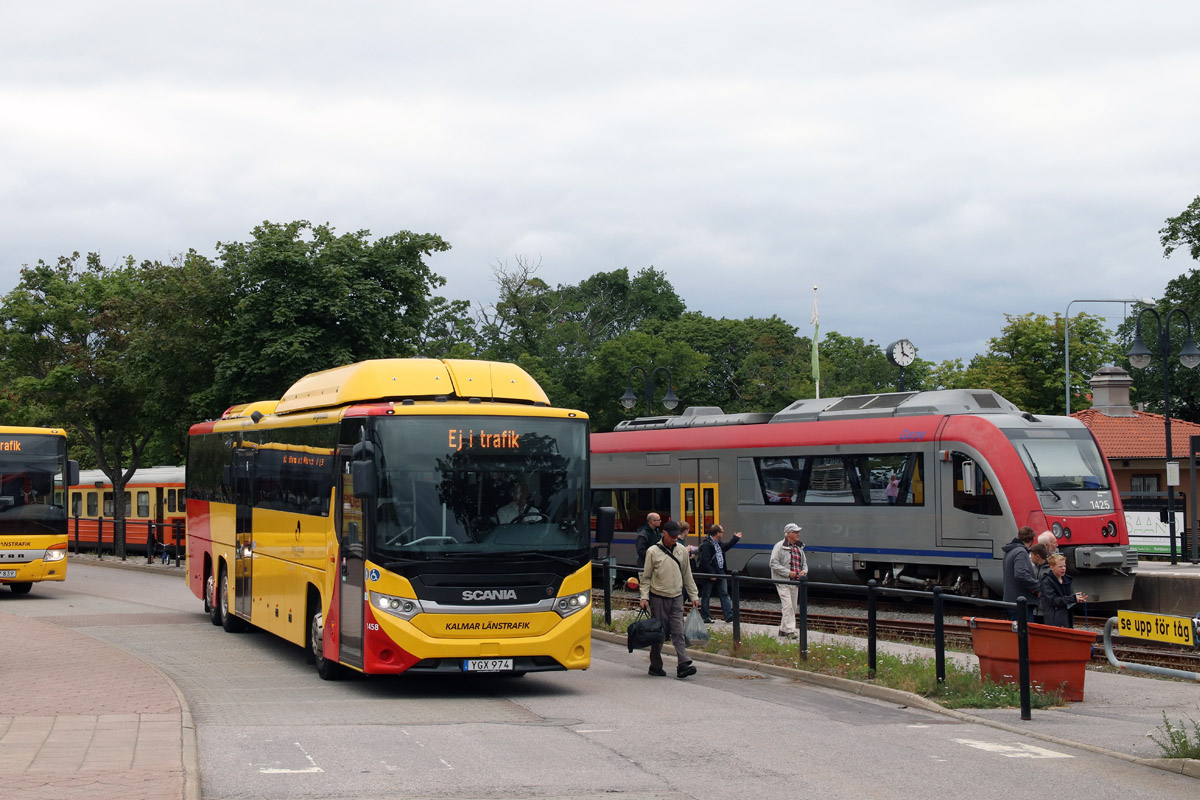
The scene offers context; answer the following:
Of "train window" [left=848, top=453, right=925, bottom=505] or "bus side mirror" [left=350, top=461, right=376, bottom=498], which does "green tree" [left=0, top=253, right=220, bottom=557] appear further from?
"bus side mirror" [left=350, top=461, right=376, bottom=498]

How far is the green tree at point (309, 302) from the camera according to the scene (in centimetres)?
3152

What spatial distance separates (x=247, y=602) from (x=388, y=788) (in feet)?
33.3

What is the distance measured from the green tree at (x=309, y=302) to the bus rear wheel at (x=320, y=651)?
16.8 meters

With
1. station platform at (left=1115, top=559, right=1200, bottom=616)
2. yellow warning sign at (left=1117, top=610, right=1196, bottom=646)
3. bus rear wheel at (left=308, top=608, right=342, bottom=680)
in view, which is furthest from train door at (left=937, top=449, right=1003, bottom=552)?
bus rear wheel at (left=308, top=608, right=342, bottom=680)

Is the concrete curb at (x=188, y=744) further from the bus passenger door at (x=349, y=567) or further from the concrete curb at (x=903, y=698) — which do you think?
the concrete curb at (x=903, y=698)

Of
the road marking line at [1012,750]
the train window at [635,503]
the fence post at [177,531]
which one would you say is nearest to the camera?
the road marking line at [1012,750]

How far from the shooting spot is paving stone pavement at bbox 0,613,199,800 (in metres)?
8.17

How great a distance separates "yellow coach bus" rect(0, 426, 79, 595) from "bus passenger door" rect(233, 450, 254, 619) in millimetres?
7905

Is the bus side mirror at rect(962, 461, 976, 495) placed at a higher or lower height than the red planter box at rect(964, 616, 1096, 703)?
higher

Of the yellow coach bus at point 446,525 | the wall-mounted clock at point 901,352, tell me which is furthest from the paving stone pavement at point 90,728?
the wall-mounted clock at point 901,352

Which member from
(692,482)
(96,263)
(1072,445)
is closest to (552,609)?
(1072,445)

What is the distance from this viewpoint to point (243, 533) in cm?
1831

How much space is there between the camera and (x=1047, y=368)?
71000mm

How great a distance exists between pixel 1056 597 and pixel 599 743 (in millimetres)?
5944
